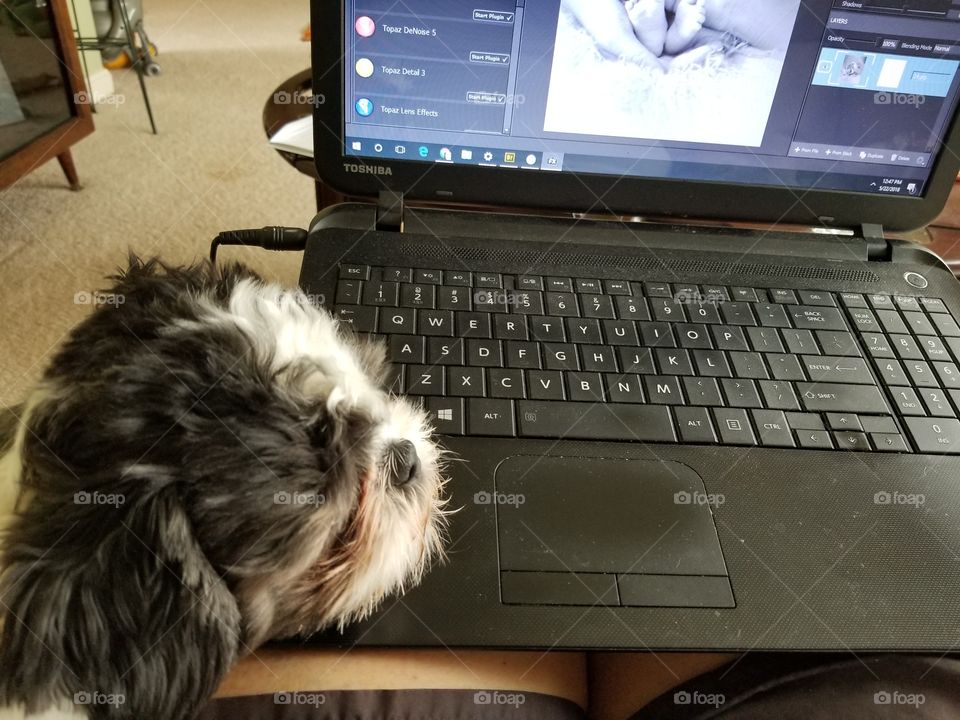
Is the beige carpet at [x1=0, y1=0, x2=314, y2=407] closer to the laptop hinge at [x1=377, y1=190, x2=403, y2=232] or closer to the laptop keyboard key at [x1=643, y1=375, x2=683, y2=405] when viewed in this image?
the laptop hinge at [x1=377, y1=190, x2=403, y2=232]

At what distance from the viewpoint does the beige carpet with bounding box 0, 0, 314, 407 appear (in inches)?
63.8

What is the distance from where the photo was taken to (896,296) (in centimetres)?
79

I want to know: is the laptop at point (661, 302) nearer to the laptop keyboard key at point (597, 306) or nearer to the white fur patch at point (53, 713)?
the laptop keyboard key at point (597, 306)

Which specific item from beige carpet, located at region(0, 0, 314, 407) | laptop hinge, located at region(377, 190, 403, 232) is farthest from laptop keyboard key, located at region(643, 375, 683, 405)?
beige carpet, located at region(0, 0, 314, 407)

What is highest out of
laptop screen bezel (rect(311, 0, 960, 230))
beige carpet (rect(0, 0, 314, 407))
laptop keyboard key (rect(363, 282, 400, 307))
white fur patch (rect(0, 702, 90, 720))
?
laptop screen bezel (rect(311, 0, 960, 230))

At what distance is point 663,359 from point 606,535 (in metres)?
0.21

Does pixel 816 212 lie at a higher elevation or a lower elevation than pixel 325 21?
lower

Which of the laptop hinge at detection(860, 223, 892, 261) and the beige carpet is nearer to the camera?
the laptop hinge at detection(860, 223, 892, 261)

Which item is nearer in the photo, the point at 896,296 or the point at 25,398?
the point at 25,398

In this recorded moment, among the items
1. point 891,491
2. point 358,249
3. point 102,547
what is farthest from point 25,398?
point 891,491

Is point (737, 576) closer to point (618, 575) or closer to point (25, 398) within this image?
point (618, 575)

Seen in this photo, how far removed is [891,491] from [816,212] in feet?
1.14

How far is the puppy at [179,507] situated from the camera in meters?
0.46

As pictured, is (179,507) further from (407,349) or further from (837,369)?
(837,369)
